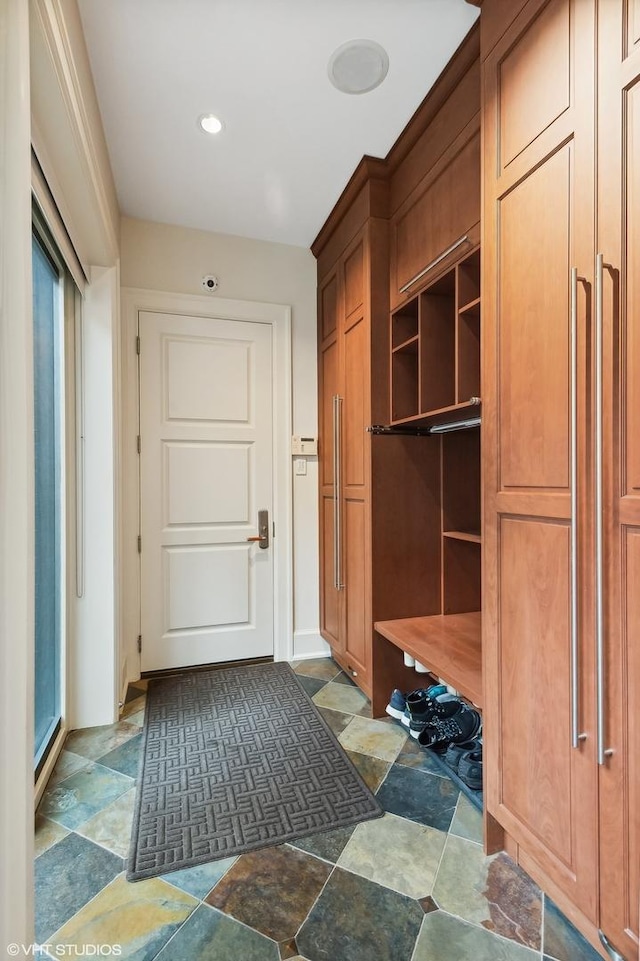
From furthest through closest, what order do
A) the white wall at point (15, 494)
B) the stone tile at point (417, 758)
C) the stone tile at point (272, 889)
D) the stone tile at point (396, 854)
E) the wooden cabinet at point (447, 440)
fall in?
1. the stone tile at point (417, 758)
2. the wooden cabinet at point (447, 440)
3. the stone tile at point (396, 854)
4. the stone tile at point (272, 889)
5. the white wall at point (15, 494)

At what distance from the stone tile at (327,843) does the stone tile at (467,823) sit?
1.14ft

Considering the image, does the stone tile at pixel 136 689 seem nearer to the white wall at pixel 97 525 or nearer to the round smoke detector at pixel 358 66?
the white wall at pixel 97 525

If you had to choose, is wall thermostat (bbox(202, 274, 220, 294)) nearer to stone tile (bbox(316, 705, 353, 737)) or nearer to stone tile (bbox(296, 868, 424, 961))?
stone tile (bbox(316, 705, 353, 737))

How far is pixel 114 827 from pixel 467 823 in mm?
1190

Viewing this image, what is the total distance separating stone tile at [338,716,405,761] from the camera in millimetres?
1983

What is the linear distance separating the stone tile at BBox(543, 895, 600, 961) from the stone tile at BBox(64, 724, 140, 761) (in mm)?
1711

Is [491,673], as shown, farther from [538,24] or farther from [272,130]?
[272,130]

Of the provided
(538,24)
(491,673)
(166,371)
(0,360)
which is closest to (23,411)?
(0,360)

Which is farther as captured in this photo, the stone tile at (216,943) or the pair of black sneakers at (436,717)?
the pair of black sneakers at (436,717)

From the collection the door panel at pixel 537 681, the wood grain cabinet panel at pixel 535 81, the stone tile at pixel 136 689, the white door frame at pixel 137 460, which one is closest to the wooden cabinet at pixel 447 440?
the door panel at pixel 537 681

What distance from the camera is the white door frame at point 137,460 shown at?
2705 millimetres

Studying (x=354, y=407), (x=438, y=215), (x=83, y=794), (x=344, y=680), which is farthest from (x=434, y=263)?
(x=83, y=794)

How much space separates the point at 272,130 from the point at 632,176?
5.36 feet

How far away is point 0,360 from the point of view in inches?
33.1
